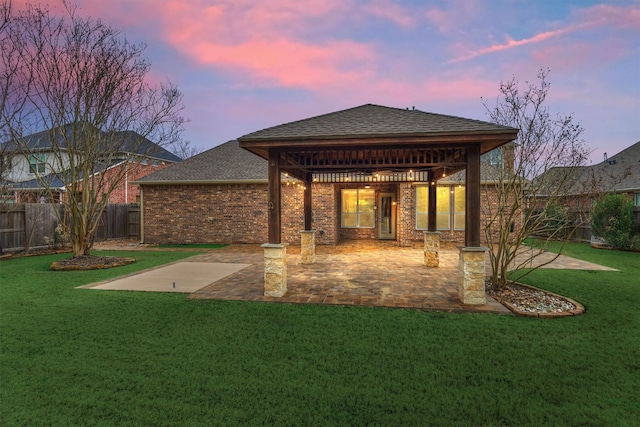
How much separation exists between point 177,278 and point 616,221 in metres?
15.0

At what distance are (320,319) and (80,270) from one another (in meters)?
7.18

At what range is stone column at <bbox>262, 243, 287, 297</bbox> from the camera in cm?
537

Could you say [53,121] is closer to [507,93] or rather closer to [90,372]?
[90,372]

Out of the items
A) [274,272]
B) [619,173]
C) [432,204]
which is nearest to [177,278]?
[274,272]

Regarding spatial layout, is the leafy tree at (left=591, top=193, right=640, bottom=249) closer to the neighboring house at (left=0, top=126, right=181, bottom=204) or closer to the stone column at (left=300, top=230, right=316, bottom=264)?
the stone column at (left=300, top=230, right=316, bottom=264)

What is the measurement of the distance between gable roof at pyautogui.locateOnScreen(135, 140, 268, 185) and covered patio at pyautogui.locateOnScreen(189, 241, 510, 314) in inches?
162

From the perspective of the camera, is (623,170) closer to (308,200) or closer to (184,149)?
(308,200)

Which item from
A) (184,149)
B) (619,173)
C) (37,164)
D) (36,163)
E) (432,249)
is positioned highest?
(184,149)

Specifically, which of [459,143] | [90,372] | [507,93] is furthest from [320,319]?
[507,93]

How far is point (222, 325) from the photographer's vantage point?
4.08m

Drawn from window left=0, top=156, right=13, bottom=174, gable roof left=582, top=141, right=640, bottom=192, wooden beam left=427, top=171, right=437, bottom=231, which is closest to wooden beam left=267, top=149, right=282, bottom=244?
wooden beam left=427, top=171, right=437, bottom=231

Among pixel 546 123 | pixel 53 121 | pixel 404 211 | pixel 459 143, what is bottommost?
pixel 404 211

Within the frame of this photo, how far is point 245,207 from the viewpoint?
13.0 m

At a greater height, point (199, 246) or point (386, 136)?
point (386, 136)
